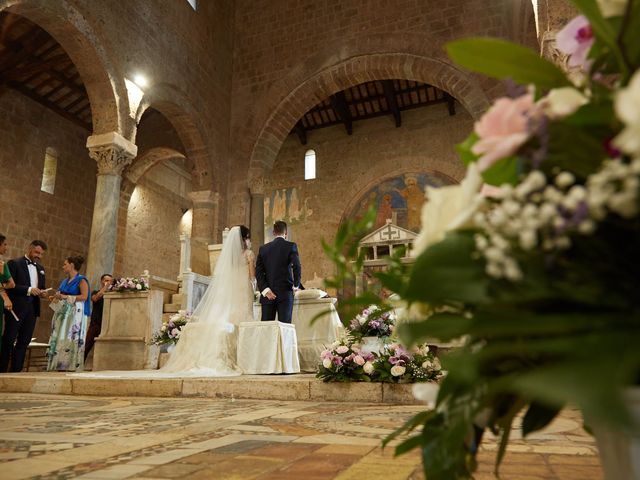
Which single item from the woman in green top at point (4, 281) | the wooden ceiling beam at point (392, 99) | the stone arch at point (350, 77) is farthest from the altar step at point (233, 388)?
the wooden ceiling beam at point (392, 99)

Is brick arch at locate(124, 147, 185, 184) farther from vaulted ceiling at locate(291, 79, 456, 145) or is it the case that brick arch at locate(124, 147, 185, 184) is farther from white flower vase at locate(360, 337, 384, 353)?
white flower vase at locate(360, 337, 384, 353)

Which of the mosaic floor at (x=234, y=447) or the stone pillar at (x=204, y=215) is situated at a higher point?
the stone pillar at (x=204, y=215)

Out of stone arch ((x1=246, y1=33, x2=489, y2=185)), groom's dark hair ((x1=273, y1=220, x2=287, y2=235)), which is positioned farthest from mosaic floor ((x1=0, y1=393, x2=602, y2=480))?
stone arch ((x1=246, y1=33, x2=489, y2=185))

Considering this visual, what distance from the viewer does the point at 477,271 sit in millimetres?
Answer: 531

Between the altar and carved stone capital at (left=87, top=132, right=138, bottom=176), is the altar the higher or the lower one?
the lower one

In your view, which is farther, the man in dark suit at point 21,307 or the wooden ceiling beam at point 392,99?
the wooden ceiling beam at point 392,99

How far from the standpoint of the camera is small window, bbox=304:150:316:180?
17.6 metres

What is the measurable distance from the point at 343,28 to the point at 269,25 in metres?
2.16

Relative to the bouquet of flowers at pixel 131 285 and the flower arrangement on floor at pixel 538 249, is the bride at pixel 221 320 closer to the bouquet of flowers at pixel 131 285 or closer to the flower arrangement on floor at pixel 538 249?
the bouquet of flowers at pixel 131 285

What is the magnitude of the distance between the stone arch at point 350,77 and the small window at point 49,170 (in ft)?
17.0

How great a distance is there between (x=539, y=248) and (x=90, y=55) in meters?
9.73

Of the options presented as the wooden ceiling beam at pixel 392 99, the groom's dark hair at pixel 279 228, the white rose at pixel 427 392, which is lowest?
the white rose at pixel 427 392

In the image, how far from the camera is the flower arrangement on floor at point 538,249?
441 mm

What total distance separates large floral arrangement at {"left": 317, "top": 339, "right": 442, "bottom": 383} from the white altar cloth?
4.86 ft
